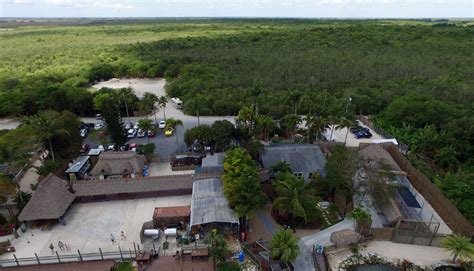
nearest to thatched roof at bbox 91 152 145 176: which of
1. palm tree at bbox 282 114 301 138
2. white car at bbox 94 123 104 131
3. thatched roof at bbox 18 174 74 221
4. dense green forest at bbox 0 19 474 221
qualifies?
thatched roof at bbox 18 174 74 221

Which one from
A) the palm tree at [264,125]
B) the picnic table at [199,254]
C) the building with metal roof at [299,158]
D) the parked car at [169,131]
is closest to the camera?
the picnic table at [199,254]

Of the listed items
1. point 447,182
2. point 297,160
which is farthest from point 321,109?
point 447,182

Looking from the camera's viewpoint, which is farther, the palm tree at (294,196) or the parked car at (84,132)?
the parked car at (84,132)

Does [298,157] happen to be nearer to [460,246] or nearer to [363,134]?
[363,134]

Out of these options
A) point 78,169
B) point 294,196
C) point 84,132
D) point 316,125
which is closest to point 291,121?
point 316,125

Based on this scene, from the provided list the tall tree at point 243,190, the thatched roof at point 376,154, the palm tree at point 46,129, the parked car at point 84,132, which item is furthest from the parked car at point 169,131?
the thatched roof at point 376,154

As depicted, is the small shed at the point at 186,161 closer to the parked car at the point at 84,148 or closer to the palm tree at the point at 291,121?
the palm tree at the point at 291,121

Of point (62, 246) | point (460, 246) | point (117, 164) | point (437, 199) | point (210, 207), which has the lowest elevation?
point (62, 246)
